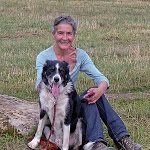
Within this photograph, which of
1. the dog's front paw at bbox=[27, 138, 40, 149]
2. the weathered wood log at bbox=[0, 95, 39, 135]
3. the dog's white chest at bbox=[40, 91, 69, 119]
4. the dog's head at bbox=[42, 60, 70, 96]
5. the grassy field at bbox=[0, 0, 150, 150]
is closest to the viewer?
the dog's head at bbox=[42, 60, 70, 96]

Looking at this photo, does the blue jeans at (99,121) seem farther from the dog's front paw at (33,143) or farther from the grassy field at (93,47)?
the dog's front paw at (33,143)

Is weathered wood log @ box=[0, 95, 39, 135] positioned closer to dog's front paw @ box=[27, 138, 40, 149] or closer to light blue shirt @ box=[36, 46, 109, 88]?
dog's front paw @ box=[27, 138, 40, 149]

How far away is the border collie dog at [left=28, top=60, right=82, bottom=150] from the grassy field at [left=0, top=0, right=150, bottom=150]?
0.42m

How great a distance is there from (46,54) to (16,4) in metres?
16.4

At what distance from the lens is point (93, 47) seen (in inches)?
464

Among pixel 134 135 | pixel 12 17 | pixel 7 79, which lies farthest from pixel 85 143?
pixel 12 17

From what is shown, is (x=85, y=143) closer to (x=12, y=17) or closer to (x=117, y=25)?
(x=117, y=25)

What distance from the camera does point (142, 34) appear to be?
14336mm

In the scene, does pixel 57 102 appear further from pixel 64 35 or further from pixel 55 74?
pixel 64 35

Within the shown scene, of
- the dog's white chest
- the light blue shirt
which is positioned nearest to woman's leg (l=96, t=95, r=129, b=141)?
the light blue shirt

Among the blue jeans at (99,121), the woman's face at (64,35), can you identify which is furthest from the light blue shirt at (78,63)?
the blue jeans at (99,121)

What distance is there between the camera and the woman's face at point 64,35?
4.89m

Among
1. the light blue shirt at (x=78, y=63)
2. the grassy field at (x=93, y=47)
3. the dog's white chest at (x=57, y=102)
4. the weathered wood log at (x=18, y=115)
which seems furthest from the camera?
the grassy field at (x=93, y=47)

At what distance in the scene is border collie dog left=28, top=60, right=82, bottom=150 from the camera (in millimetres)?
4477
